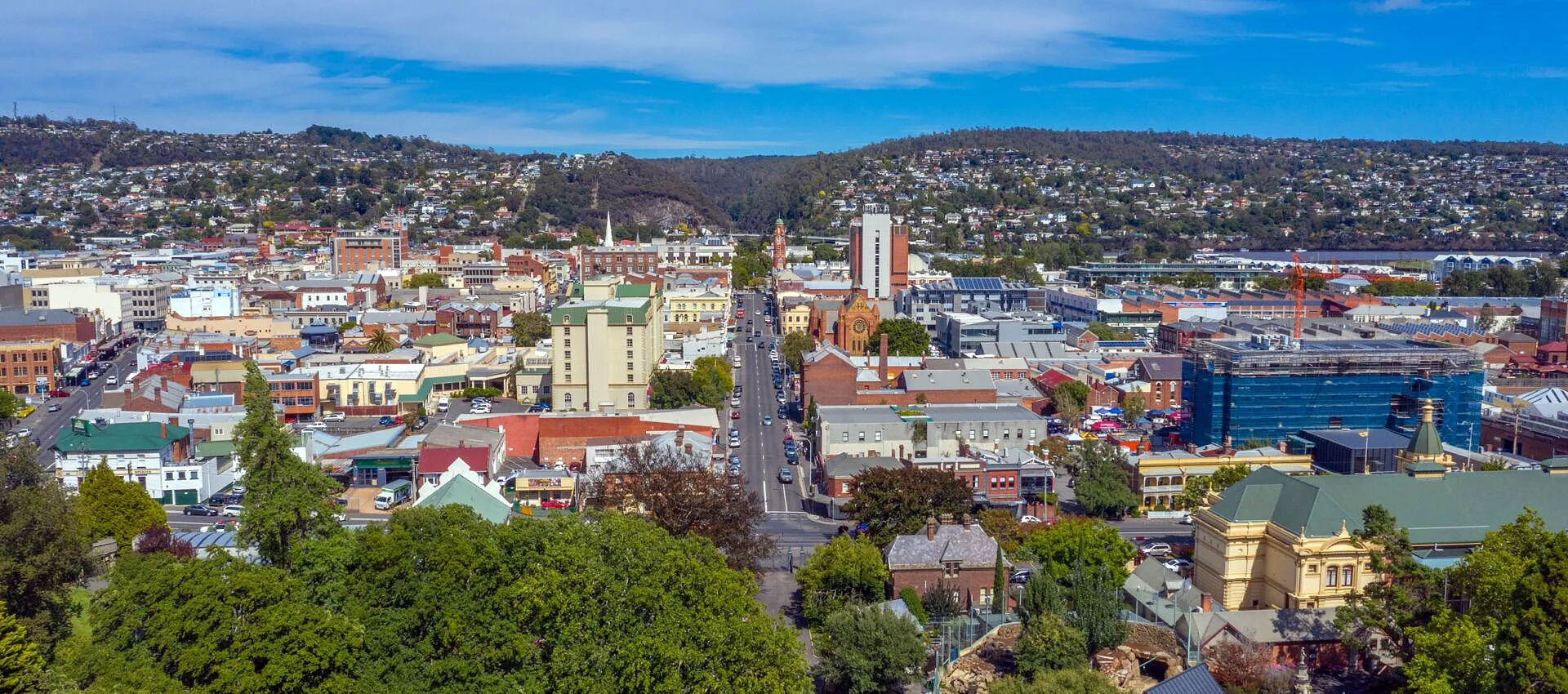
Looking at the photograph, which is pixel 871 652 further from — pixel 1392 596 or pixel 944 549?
pixel 1392 596

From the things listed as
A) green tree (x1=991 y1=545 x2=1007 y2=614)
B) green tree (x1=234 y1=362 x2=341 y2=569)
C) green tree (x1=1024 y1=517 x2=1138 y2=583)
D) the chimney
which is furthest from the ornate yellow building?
the chimney

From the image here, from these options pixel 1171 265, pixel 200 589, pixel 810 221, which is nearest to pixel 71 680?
pixel 200 589

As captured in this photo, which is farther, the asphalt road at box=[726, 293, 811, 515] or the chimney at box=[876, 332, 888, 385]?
the chimney at box=[876, 332, 888, 385]

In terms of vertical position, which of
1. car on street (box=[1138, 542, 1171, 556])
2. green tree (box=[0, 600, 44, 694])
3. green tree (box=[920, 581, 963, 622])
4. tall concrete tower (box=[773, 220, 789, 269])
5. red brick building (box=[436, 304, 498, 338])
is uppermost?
tall concrete tower (box=[773, 220, 789, 269])

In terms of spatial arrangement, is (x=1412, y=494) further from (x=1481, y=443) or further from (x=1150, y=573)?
(x=1481, y=443)

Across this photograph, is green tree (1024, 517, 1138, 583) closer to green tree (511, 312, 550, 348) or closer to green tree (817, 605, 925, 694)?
green tree (817, 605, 925, 694)

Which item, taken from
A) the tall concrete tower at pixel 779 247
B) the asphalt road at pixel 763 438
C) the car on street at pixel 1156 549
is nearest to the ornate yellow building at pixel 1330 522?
the car on street at pixel 1156 549

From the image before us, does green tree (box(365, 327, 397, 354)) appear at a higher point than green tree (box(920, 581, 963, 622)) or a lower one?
higher
